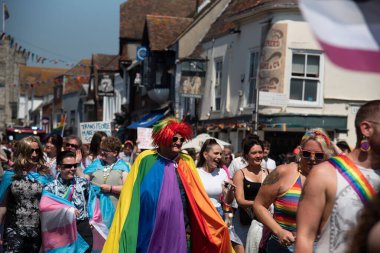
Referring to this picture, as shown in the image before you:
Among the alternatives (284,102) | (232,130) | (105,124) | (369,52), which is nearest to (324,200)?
(369,52)

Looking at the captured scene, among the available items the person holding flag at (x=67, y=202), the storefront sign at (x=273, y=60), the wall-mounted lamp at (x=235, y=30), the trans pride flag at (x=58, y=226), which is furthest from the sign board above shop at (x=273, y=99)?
the trans pride flag at (x=58, y=226)

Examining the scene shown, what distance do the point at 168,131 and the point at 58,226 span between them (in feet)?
4.85

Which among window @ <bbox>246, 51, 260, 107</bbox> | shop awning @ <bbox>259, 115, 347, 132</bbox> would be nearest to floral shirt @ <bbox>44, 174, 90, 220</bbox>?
shop awning @ <bbox>259, 115, 347, 132</bbox>

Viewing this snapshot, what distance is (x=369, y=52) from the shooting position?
99.6 inches

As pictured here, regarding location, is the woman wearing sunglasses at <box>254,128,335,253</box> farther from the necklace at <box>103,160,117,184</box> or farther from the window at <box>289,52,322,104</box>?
the window at <box>289,52,322,104</box>

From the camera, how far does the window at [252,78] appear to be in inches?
968

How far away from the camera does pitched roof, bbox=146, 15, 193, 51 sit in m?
39.1

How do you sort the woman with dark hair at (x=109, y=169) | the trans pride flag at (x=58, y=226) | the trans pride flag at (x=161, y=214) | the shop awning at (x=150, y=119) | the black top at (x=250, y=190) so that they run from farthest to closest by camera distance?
the shop awning at (x=150, y=119), the woman with dark hair at (x=109, y=169), the black top at (x=250, y=190), the trans pride flag at (x=58, y=226), the trans pride flag at (x=161, y=214)

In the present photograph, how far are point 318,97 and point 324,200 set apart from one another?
63.5ft

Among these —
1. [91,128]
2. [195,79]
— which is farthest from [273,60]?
[91,128]

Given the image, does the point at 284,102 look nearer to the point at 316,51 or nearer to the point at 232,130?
the point at 316,51

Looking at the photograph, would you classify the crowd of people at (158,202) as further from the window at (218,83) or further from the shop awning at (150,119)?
the shop awning at (150,119)

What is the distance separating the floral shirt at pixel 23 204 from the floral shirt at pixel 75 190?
0.16m

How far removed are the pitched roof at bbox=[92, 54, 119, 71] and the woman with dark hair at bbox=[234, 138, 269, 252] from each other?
47534mm
